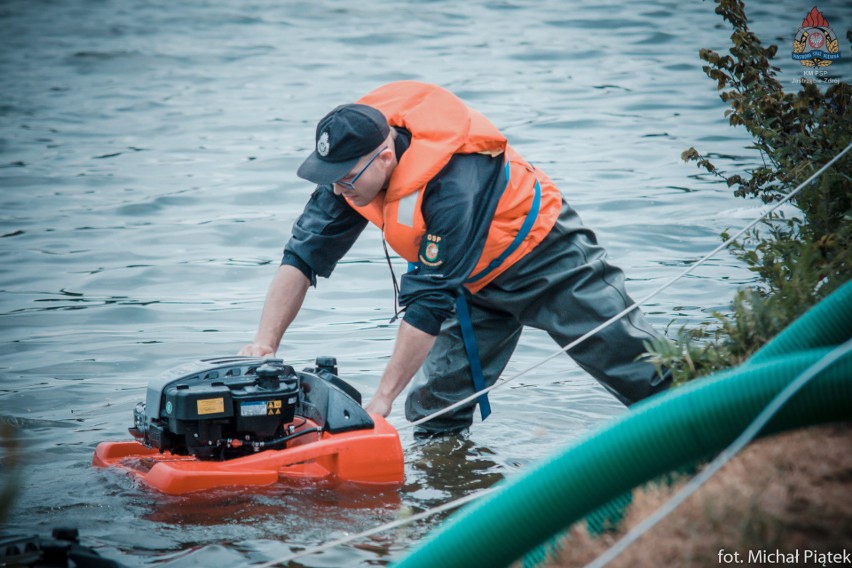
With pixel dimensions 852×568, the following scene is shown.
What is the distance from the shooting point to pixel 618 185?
31.5ft

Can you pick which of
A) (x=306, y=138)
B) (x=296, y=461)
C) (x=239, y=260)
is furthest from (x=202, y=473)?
(x=306, y=138)

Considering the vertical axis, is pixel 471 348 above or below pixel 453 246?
below

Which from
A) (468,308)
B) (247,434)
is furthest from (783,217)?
(247,434)

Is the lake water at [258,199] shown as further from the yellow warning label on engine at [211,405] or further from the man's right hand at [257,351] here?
the man's right hand at [257,351]

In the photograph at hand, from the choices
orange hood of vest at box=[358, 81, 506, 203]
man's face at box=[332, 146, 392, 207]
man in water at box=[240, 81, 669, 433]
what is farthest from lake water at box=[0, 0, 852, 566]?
orange hood of vest at box=[358, 81, 506, 203]

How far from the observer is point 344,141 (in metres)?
3.90

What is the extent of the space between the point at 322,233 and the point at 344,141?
0.70 meters

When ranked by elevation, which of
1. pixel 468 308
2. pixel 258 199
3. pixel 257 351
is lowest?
pixel 257 351

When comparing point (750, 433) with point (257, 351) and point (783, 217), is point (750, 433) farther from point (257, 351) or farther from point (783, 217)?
point (257, 351)

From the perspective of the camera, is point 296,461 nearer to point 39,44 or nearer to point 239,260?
point 239,260

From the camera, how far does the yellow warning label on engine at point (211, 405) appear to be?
145 inches

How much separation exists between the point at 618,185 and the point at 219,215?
12.5 ft

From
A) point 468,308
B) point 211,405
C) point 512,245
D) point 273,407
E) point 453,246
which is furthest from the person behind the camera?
point 468,308

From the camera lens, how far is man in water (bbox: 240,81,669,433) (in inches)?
157
